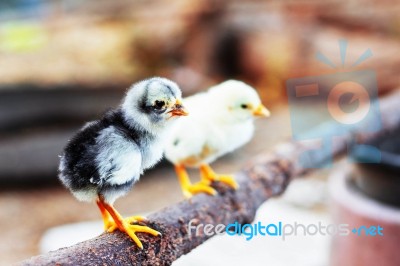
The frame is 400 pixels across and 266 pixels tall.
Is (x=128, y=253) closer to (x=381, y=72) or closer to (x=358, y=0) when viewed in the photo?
(x=381, y=72)

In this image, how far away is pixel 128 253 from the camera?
407mm

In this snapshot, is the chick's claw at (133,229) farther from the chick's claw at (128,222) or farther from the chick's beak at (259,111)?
the chick's beak at (259,111)

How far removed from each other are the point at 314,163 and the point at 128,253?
432 mm

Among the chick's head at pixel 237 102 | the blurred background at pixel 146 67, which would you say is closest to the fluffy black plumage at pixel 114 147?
the chick's head at pixel 237 102

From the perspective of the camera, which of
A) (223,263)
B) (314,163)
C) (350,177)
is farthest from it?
(223,263)

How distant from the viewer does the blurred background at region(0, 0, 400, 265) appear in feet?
5.30

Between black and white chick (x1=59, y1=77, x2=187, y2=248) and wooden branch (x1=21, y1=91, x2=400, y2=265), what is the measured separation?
16mm

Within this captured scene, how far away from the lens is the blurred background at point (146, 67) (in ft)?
5.30

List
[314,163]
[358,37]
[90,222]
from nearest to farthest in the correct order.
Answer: [314,163], [90,222], [358,37]

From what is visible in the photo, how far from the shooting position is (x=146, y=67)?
215cm

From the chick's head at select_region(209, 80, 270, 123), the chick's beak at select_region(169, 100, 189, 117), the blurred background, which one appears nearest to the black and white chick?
the chick's beak at select_region(169, 100, 189, 117)

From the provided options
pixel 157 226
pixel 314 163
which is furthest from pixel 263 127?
pixel 157 226

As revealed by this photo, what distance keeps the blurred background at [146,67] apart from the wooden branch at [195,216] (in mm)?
263

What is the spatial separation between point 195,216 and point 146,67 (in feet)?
5.60
